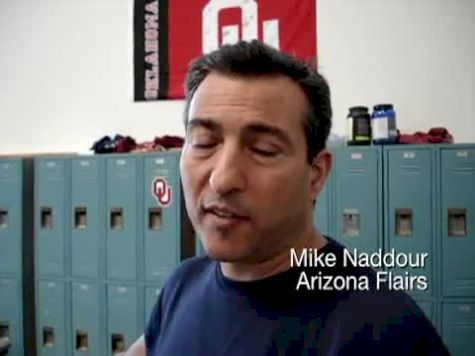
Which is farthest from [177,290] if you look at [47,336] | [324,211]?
[47,336]

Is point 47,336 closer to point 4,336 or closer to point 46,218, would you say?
point 4,336

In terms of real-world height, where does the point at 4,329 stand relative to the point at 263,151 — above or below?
below

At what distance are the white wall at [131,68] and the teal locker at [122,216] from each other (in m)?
0.55

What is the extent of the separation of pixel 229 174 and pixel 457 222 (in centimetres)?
187

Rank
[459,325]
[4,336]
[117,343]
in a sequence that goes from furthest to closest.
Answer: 1. [4,336]
2. [117,343]
3. [459,325]

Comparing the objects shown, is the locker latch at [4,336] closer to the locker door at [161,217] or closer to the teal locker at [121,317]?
the teal locker at [121,317]

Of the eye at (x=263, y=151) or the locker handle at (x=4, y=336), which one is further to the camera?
the locker handle at (x=4, y=336)

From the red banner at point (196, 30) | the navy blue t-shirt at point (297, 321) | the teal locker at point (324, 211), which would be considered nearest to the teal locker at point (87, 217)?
the red banner at point (196, 30)

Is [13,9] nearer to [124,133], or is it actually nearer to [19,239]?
[124,133]

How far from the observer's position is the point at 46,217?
2.97 metres

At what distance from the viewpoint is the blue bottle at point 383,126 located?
7.73ft

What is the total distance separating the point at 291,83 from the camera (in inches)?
26.4

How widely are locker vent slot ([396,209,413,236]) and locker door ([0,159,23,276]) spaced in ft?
6.78

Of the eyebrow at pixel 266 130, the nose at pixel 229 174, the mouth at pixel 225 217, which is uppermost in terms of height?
the eyebrow at pixel 266 130
